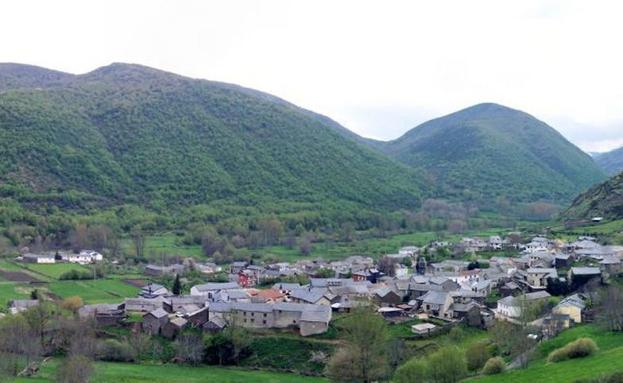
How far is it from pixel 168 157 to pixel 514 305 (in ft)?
393

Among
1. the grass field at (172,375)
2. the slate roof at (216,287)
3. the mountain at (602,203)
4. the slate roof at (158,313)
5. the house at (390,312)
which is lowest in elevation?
the grass field at (172,375)

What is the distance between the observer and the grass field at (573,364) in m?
35.8

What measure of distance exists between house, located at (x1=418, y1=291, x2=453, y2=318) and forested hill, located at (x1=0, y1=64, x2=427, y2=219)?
8413 cm

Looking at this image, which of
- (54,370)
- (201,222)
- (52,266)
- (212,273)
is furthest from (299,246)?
(54,370)

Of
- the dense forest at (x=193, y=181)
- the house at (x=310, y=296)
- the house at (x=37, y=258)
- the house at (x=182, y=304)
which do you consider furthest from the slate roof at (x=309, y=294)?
the house at (x=37, y=258)

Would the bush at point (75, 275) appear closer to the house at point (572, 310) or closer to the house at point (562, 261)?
the house at point (562, 261)

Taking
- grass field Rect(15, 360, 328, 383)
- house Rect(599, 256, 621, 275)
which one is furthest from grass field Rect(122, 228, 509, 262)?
grass field Rect(15, 360, 328, 383)

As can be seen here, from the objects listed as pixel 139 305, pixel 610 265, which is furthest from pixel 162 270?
pixel 610 265

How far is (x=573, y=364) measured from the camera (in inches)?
1538

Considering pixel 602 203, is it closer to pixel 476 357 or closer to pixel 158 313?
pixel 476 357

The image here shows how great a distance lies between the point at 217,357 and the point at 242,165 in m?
116

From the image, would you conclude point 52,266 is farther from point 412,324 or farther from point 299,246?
point 412,324

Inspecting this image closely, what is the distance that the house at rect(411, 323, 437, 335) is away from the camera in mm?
57175

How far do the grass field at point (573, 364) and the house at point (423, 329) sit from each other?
12.2m
